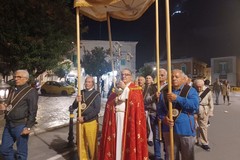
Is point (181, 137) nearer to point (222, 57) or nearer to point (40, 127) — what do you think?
point (40, 127)

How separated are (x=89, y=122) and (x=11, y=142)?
1.49m

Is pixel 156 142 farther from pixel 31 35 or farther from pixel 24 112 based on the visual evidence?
pixel 31 35

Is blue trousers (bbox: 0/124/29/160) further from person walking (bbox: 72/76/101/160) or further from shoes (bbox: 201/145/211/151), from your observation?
shoes (bbox: 201/145/211/151)

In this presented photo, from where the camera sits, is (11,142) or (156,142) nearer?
(11,142)

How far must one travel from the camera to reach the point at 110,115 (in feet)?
17.4

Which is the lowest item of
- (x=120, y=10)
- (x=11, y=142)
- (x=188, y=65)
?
(x=11, y=142)

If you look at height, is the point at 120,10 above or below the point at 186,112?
above

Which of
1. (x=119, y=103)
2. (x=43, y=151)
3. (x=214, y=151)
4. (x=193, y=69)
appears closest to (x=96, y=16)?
(x=119, y=103)

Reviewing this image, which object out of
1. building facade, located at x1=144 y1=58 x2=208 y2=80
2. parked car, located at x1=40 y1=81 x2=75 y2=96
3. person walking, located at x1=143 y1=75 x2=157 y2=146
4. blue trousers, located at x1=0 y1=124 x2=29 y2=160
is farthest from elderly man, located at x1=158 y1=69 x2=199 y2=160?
building facade, located at x1=144 y1=58 x2=208 y2=80

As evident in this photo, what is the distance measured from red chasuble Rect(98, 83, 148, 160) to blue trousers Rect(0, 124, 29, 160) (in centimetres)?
144

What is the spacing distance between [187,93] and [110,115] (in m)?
1.50

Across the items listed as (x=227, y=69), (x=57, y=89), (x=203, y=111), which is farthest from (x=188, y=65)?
(x=203, y=111)

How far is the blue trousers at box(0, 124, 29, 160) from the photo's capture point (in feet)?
16.8

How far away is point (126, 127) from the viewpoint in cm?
514
